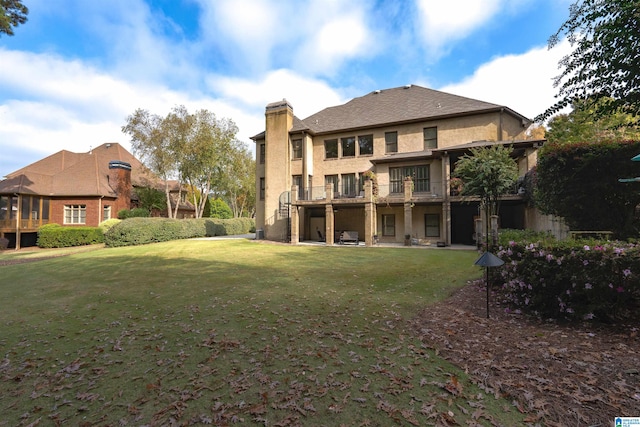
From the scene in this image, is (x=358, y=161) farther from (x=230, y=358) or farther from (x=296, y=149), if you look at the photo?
(x=230, y=358)

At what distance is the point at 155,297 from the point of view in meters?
7.35

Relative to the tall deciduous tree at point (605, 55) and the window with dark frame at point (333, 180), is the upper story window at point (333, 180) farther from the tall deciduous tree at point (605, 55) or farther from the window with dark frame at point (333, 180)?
the tall deciduous tree at point (605, 55)

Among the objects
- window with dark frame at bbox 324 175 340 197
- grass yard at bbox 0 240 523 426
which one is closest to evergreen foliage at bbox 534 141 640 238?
grass yard at bbox 0 240 523 426

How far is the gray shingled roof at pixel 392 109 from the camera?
→ 802 inches

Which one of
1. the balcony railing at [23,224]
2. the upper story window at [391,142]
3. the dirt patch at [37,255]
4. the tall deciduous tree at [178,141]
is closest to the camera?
the dirt patch at [37,255]

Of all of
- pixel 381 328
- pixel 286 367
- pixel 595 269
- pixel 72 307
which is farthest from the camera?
pixel 72 307

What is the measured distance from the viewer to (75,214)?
27.8m

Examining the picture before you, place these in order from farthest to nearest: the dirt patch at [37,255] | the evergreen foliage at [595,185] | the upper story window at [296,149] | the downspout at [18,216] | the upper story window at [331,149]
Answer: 1. the downspout at [18,216]
2. the upper story window at [331,149]
3. the upper story window at [296,149]
4. the dirt patch at [37,255]
5. the evergreen foliage at [595,185]

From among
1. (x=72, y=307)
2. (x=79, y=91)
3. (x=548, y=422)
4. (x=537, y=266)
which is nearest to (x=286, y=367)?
(x=548, y=422)

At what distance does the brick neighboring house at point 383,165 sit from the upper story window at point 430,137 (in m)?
0.07

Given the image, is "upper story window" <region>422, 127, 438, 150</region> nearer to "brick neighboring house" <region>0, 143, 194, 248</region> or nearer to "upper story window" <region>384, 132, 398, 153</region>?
"upper story window" <region>384, 132, 398, 153</region>

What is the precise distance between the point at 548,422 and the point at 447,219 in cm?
1631

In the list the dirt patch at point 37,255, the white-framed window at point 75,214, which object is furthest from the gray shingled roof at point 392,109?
the white-framed window at point 75,214

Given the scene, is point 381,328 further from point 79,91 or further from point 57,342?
point 79,91
